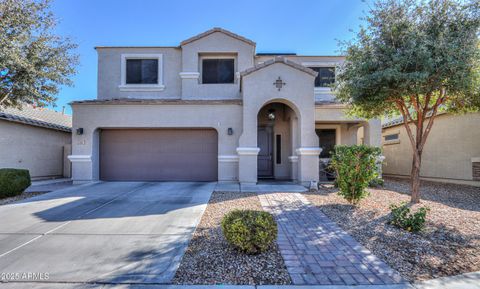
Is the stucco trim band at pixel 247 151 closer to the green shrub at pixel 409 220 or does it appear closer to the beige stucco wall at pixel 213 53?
the beige stucco wall at pixel 213 53

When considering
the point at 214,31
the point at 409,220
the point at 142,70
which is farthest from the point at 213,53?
the point at 409,220

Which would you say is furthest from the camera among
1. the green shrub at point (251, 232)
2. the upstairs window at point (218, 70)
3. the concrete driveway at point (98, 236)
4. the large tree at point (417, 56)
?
the upstairs window at point (218, 70)

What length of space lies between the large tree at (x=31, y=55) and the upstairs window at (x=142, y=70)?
4.18m

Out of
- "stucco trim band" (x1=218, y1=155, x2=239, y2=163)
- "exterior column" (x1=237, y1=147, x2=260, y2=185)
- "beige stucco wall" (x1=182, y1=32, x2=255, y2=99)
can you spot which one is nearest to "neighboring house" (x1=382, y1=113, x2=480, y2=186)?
"exterior column" (x1=237, y1=147, x2=260, y2=185)

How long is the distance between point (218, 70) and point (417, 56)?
921 cm

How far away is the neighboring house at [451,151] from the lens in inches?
416

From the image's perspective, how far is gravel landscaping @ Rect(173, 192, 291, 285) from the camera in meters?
3.19

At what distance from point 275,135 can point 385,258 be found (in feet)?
30.8

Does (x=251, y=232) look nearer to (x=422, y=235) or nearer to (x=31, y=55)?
(x=422, y=235)

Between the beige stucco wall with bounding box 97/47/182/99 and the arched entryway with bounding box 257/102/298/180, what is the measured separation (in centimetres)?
499

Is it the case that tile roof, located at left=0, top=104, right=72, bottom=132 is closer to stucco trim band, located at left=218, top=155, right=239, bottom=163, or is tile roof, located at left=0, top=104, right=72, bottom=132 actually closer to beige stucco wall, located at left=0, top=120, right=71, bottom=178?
beige stucco wall, located at left=0, top=120, right=71, bottom=178

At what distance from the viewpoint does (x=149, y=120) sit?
11.0 metres

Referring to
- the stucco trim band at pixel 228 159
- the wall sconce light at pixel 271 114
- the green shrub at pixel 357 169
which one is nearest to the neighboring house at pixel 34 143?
the stucco trim band at pixel 228 159

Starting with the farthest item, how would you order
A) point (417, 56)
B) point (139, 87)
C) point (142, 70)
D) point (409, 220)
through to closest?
point (142, 70) < point (139, 87) < point (417, 56) < point (409, 220)
